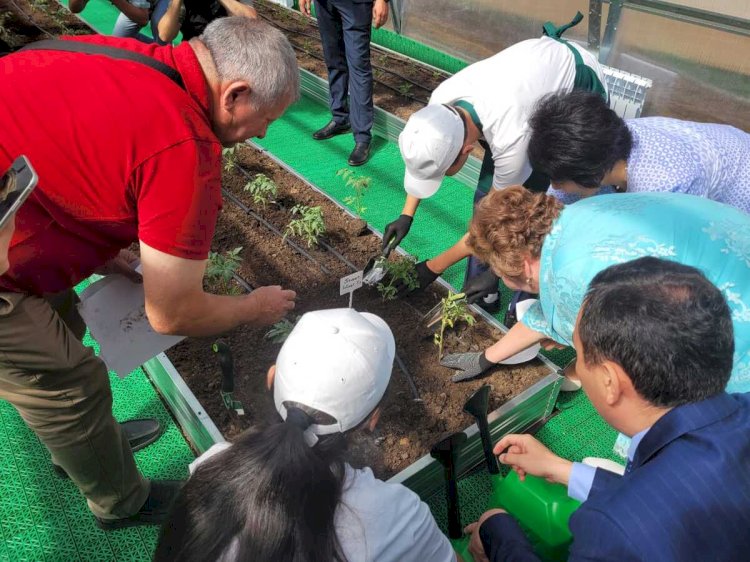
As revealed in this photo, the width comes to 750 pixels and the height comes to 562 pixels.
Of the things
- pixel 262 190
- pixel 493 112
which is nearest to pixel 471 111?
pixel 493 112

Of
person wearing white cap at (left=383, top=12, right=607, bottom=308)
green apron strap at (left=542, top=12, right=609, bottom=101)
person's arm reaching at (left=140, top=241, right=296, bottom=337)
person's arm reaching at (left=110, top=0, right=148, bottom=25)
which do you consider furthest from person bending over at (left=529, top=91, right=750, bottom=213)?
person's arm reaching at (left=110, top=0, right=148, bottom=25)

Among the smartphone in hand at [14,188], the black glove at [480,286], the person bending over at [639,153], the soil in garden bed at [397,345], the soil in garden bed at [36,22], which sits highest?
the smartphone in hand at [14,188]

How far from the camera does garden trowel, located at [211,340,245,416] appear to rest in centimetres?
204

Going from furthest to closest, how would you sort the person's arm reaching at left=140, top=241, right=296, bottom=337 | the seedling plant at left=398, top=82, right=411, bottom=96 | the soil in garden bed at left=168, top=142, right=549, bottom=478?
1. the seedling plant at left=398, top=82, right=411, bottom=96
2. the soil in garden bed at left=168, top=142, right=549, bottom=478
3. the person's arm reaching at left=140, top=241, right=296, bottom=337

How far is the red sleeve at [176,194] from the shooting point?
1.33m

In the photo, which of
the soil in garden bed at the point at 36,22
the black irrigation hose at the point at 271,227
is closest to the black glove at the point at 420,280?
the black irrigation hose at the point at 271,227

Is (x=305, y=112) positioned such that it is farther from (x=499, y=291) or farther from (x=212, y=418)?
(x=212, y=418)

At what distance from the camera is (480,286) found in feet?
8.99

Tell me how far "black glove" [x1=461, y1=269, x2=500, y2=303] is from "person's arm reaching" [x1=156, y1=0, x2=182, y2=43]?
283 cm

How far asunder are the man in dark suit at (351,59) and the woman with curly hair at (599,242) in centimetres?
255

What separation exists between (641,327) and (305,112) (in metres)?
4.55

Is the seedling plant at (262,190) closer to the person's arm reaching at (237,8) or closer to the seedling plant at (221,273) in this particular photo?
the seedling plant at (221,273)

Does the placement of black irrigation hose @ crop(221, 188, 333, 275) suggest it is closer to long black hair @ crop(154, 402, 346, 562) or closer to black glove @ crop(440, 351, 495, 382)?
black glove @ crop(440, 351, 495, 382)

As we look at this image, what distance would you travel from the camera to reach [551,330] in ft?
6.44
